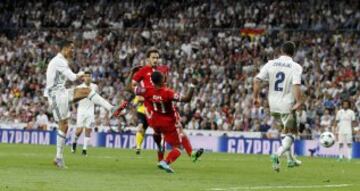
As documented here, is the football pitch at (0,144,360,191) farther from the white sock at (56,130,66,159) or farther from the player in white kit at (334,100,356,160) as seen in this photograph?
the player in white kit at (334,100,356,160)

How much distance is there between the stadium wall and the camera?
1481 inches

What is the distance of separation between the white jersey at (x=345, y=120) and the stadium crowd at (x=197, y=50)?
4.40 metres

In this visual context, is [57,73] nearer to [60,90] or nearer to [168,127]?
[60,90]

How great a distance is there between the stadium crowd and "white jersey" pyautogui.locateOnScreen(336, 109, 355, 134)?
440 cm

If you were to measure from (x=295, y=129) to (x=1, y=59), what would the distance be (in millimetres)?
36371

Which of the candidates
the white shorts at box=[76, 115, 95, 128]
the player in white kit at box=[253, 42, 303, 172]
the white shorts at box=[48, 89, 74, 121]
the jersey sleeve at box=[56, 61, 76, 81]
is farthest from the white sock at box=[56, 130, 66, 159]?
the white shorts at box=[76, 115, 95, 128]

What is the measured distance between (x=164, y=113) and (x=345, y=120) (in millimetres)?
13948

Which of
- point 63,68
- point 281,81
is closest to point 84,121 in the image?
point 63,68

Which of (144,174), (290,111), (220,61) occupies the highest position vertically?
(220,61)

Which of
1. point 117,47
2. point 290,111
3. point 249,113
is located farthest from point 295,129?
point 117,47

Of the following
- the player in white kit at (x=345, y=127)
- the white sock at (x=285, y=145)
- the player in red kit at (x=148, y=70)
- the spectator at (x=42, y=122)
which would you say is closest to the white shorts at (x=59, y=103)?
the player in red kit at (x=148, y=70)

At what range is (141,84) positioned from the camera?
2378cm

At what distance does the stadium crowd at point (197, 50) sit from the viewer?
42.3 meters

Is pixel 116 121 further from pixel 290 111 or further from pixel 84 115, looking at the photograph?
pixel 290 111
